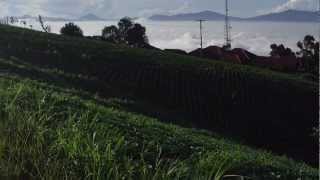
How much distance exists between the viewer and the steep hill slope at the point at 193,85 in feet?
67.7

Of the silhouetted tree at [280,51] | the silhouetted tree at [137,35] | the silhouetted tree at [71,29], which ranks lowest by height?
the silhouetted tree at [280,51]

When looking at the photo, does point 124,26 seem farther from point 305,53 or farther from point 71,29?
point 305,53

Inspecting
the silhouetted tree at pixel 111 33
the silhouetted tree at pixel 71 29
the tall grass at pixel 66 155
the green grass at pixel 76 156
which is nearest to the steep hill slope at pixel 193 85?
the green grass at pixel 76 156

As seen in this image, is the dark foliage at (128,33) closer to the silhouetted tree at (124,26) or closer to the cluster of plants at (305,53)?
the silhouetted tree at (124,26)

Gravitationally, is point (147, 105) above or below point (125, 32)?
below

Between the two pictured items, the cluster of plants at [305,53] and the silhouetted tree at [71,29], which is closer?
the cluster of plants at [305,53]

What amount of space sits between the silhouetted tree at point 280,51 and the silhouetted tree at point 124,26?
10.7 m

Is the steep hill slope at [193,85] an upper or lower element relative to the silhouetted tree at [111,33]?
lower

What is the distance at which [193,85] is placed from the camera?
80.7 feet

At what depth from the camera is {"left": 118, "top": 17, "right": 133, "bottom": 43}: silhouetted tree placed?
49.0 meters

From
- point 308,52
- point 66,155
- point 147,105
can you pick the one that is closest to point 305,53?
point 308,52

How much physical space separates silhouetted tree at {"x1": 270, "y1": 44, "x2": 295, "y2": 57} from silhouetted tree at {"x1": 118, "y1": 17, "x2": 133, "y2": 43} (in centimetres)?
1071

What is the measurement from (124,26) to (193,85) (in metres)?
25.3

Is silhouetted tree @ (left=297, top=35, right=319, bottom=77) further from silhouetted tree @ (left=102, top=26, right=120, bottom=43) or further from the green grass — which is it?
the green grass
